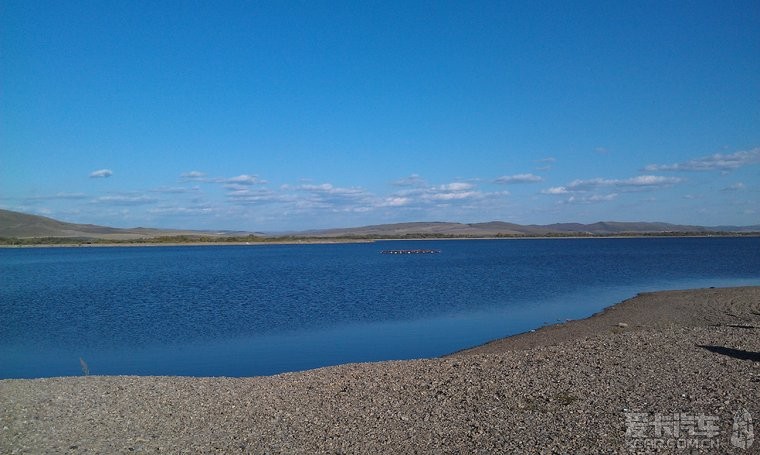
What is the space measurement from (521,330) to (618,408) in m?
13.0

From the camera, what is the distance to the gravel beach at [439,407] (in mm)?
7070

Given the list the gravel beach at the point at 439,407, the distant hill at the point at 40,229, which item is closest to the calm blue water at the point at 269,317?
the gravel beach at the point at 439,407

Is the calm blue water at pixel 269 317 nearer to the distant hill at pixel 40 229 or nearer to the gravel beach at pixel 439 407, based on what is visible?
the gravel beach at pixel 439 407

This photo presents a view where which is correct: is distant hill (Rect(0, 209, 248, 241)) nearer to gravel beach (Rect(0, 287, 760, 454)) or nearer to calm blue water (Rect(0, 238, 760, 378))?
calm blue water (Rect(0, 238, 760, 378))

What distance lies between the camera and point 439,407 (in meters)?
8.53

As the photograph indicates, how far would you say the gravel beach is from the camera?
23.2ft

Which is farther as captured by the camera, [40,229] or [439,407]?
[40,229]

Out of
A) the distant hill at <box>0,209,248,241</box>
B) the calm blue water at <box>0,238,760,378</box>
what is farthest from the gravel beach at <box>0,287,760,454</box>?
the distant hill at <box>0,209,248,241</box>

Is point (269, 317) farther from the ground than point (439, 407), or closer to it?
closer to it

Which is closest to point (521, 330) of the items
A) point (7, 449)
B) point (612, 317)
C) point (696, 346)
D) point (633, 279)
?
point (612, 317)

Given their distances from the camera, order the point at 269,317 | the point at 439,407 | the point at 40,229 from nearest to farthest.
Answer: the point at 439,407 → the point at 269,317 → the point at 40,229

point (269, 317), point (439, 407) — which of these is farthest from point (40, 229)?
point (439, 407)

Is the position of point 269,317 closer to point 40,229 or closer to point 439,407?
point 439,407

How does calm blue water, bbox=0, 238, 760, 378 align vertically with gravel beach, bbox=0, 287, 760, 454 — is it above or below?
below
